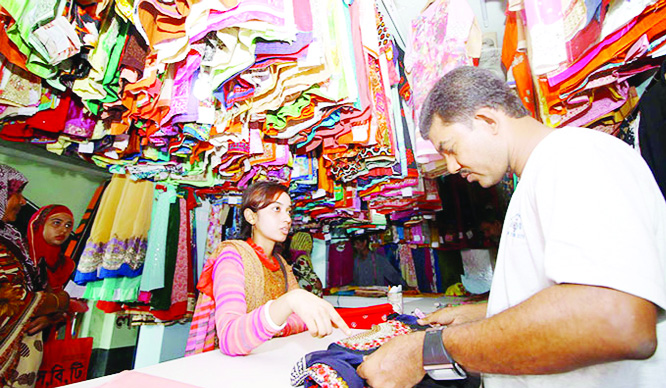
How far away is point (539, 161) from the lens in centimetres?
71

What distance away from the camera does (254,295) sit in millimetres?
1477

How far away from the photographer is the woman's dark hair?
1865 millimetres

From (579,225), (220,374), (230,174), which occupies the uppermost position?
(230,174)

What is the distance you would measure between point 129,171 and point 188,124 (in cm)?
166

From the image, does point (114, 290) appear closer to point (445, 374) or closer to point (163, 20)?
point (163, 20)

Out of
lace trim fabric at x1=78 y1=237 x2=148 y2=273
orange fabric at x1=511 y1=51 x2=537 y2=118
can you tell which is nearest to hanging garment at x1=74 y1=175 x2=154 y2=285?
lace trim fabric at x1=78 y1=237 x2=148 y2=273

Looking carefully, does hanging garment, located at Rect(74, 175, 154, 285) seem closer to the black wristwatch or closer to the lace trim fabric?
the lace trim fabric

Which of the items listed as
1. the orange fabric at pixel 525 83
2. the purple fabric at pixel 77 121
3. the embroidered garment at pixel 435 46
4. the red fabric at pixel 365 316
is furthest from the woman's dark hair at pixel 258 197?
the orange fabric at pixel 525 83

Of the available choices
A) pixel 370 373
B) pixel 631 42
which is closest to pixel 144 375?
pixel 370 373

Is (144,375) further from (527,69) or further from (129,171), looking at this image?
(129,171)

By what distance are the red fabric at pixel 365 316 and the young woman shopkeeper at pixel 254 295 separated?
263 mm

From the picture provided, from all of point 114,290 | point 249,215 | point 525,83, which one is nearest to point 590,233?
point 525,83

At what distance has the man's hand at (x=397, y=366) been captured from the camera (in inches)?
29.6

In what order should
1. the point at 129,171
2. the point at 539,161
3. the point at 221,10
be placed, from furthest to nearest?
the point at 129,171 → the point at 221,10 → the point at 539,161
